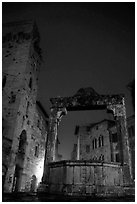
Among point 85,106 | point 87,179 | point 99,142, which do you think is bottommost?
point 87,179

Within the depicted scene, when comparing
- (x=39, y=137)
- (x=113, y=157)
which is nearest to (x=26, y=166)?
(x=39, y=137)

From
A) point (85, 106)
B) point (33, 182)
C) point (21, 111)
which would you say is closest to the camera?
point (85, 106)

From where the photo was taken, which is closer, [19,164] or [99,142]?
[19,164]

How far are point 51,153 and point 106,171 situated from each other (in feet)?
9.95

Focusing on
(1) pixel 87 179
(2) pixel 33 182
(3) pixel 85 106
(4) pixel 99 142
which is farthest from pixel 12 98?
(4) pixel 99 142

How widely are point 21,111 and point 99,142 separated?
2011 centimetres

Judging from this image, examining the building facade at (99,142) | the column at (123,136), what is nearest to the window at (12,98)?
the column at (123,136)

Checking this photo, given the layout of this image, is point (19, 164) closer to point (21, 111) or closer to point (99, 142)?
point (21, 111)

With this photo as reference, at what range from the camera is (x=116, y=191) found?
7660mm

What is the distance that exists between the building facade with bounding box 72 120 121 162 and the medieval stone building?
40.6 ft

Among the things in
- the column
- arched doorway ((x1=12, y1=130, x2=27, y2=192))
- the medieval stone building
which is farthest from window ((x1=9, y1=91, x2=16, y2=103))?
the column

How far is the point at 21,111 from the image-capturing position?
19266 mm

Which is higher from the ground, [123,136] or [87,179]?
[123,136]

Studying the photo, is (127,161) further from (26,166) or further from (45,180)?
(26,166)
